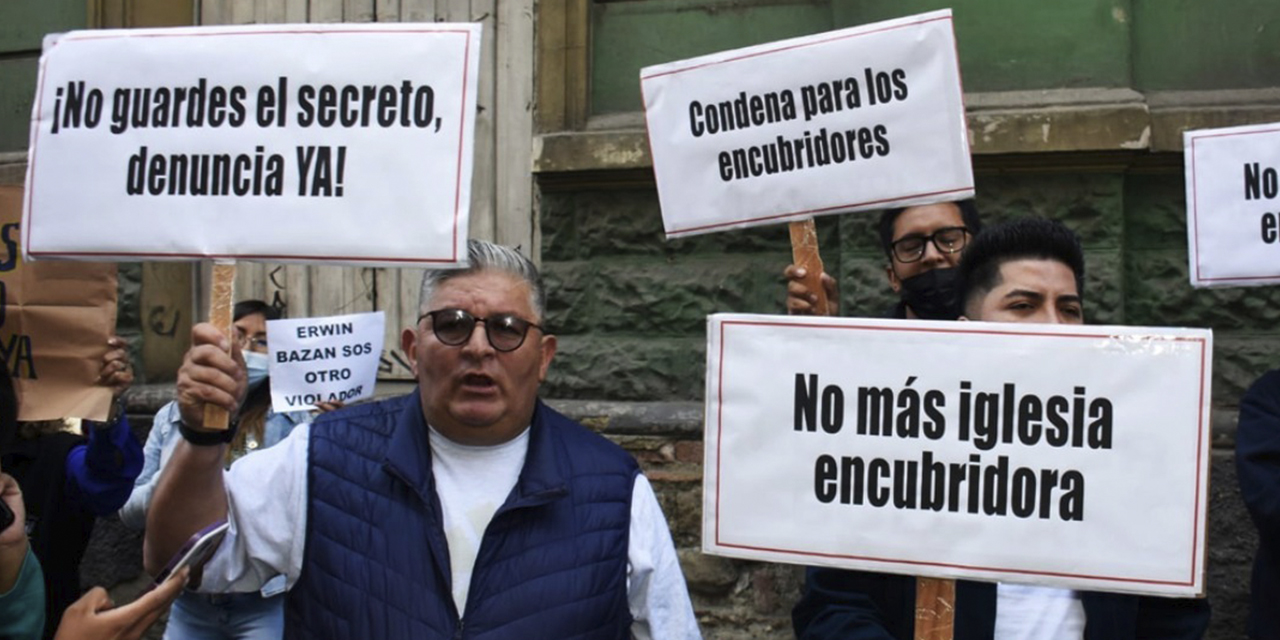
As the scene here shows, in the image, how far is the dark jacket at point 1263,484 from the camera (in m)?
3.23

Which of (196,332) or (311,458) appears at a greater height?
(196,332)

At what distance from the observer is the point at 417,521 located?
2.51 meters

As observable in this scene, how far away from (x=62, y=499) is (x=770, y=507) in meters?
2.50

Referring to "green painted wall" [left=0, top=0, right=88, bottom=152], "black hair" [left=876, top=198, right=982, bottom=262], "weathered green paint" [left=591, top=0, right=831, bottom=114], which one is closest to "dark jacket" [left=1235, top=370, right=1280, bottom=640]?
"black hair" [left=876, top=198, right=982, bottom=262]

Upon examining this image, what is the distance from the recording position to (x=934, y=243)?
3.54m

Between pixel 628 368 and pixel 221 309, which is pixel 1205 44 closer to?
pixel 628 368

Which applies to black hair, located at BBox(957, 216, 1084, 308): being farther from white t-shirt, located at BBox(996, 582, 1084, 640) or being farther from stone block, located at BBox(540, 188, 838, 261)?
stone block, located at BBox(540, 188, 838, 261)

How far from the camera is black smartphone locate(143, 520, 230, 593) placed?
241cm

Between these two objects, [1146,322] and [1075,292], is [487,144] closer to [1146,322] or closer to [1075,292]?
[1146,322]

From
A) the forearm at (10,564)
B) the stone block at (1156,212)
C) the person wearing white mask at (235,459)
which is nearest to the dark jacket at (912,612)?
the forearm at (10,564)

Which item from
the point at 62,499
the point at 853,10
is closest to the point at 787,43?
the point at 853,10

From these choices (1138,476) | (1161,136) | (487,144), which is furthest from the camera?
(487,144)

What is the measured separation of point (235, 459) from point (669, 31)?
2.49 metres

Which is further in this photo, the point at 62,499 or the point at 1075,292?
the point at 62,499
